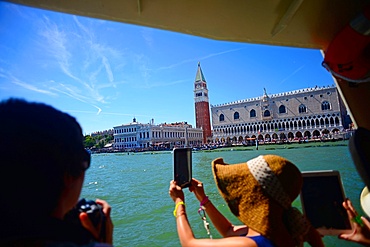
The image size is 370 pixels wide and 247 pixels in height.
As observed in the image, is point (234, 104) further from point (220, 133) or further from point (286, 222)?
point (286, 222)

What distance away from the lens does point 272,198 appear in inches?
27.5

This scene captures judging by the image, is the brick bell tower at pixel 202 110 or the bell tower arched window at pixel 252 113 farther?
the brick bell tower at pixel 202 110

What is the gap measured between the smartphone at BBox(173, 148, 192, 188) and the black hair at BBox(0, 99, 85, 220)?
0.54 metres

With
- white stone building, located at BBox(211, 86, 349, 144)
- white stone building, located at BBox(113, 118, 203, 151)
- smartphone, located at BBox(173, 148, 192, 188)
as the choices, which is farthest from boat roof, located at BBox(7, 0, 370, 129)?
white stone building, located at BBox(113, 118, 203, 151)

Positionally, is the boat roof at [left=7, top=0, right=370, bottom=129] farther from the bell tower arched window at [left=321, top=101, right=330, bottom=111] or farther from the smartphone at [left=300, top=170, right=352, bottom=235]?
the bell tower arched window at [left=321, top=101, right=330, bottom=111]

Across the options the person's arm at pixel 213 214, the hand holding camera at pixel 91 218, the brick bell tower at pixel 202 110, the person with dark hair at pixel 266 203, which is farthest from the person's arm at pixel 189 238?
the brick bell tower at pixel 202 110

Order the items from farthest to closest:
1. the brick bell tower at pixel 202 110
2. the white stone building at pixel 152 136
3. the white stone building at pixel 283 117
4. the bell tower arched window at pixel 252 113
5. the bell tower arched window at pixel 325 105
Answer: the brick bell tower at pixel 202 110 < the white stone building at pixel 152 136 < the bell tower arched window at pixel 252 113 < the bell tower arched window at pixel 325 105 < the white stone building at pixel 283 117

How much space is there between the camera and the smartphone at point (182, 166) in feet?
3.16

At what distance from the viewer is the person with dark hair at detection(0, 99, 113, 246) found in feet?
1.22

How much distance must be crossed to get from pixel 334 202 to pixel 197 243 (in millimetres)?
787

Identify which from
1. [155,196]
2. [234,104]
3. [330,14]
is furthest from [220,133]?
[330,14]

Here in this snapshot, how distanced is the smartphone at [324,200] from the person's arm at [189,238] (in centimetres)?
64

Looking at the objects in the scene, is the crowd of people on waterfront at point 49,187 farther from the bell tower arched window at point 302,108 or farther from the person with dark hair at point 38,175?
the bell tower arched window at point 302,108

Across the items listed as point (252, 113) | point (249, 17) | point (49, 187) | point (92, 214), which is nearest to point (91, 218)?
point (92, 214)
